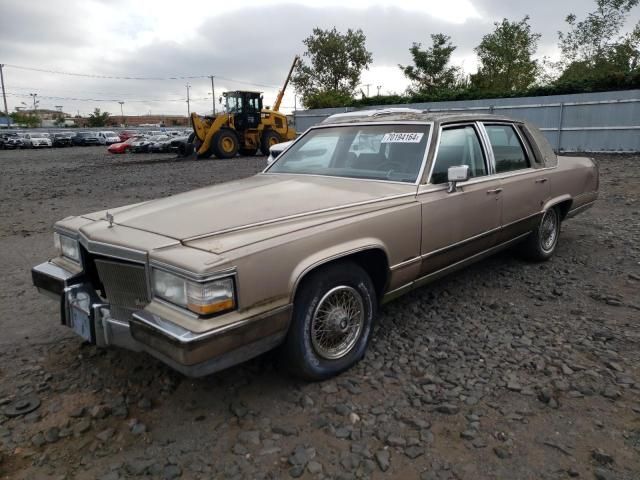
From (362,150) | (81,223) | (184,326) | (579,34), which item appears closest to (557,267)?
(362,150)

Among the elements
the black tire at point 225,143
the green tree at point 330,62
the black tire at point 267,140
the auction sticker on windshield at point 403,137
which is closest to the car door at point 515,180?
the auction sticker on windshield at point 403,137

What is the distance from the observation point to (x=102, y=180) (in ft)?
45.1

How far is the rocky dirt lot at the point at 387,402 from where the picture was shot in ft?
7.25

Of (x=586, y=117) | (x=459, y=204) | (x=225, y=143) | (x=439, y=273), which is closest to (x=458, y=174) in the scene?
(x=459, y=204)

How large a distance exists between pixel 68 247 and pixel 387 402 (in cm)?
222

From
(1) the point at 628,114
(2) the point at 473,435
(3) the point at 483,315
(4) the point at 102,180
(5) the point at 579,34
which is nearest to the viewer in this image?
(2) the point at 473,435

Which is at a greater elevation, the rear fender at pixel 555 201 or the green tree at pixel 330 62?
the green tree at pixel 330 62

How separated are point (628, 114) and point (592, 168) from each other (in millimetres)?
12276

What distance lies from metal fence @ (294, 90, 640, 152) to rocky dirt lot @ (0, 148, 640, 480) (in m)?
12.3

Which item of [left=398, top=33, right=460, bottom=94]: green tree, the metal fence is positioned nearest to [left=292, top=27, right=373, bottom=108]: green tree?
[left=398, top=33, right=460, bottom=94]: green tree

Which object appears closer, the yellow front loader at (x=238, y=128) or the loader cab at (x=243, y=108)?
the yellow front loader at (x=238, y=128)

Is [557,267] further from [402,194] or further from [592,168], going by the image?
[402,194]

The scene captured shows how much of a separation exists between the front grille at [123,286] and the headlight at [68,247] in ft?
1.58

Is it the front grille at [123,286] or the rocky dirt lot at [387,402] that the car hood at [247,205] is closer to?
the front grille at [123,286]
